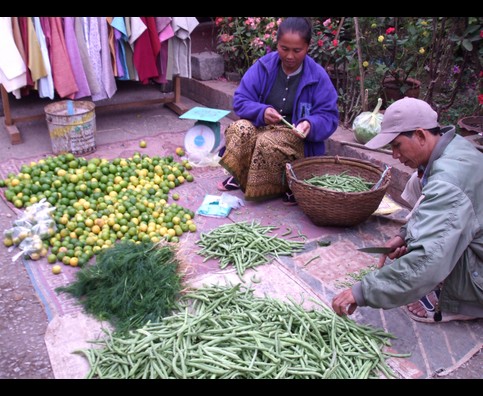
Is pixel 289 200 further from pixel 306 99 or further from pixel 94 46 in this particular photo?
Result: pixel 94 46

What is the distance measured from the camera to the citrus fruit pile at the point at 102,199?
371cm

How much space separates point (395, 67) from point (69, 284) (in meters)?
4.41

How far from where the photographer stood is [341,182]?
4078 millimetres

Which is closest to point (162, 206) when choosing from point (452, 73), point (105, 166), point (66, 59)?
point (105, 166)

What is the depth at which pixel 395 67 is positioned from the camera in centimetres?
571

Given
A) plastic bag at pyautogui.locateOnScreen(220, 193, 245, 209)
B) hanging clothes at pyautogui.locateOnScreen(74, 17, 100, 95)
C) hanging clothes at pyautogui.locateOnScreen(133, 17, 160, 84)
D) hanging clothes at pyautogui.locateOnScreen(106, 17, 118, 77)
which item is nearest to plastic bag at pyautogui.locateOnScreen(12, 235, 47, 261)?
plastic bag at pyautogui.locateOnScreen(220, 193, 245, 209)

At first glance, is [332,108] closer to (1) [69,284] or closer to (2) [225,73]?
(1) [69,284]

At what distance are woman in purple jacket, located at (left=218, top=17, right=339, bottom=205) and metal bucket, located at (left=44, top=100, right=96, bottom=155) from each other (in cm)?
174

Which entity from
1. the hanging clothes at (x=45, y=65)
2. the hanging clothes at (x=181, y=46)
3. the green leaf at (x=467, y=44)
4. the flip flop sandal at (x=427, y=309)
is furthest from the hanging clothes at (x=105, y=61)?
the flip flop sandal at (x=427, y=309)

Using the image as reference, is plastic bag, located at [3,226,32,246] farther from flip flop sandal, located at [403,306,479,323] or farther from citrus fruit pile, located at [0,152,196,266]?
flip flop sandal, located at [403,306,479,323]

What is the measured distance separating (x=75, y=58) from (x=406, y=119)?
12.9 feet

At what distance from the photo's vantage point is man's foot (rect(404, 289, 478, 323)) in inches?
115

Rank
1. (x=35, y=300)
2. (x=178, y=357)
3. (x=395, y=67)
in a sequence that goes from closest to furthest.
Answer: (x=178, y=357), (x=35, y=300), (x=395, y=67)

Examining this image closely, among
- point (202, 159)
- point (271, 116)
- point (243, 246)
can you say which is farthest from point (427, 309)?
point (202, 159)
